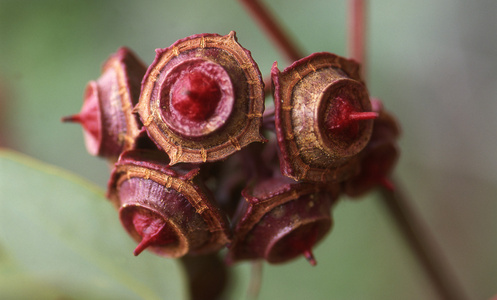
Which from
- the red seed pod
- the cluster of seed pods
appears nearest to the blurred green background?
the red seed pod

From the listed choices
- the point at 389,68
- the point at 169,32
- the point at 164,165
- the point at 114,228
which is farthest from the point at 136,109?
the point at 389,68

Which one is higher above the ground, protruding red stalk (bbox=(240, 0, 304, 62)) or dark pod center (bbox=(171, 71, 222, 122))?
dark pod center (bbox=(171, 71, 222, 122))

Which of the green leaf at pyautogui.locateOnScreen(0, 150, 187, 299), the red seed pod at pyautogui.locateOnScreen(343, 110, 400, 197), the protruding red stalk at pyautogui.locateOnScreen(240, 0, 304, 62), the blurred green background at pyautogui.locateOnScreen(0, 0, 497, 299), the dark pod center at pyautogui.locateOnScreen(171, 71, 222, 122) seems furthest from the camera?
the blurred green background at pyautogui.locateOnScreen(0, 0, 497, 299)

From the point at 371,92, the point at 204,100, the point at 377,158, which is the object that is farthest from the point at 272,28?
the point at 371,92

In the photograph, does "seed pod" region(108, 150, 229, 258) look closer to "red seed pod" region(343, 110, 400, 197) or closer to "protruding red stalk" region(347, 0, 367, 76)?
"red seed pod" region(343, 110, 400, 197)

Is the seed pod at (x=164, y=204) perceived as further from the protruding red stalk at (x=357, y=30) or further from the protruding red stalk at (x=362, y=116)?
the protruding red stalk at (x=357, y=30)
